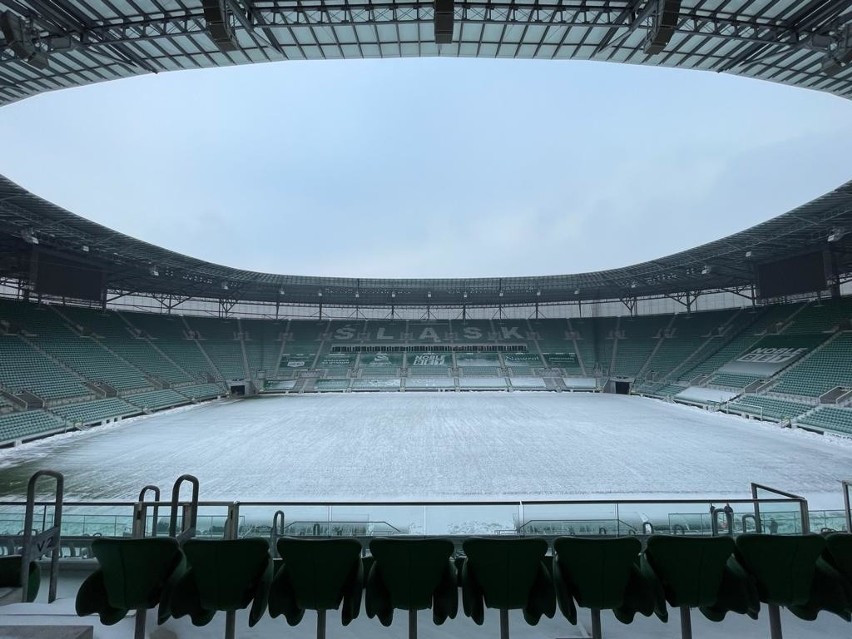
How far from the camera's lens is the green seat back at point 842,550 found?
8.48 ft

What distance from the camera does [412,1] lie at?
8.01 metres

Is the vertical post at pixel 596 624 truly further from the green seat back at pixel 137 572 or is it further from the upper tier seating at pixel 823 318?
the upper tier seating at pixel 823 318

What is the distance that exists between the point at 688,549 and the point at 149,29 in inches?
504

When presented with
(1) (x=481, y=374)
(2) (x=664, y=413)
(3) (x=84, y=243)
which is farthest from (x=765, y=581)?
(1) (x=481, y=374)

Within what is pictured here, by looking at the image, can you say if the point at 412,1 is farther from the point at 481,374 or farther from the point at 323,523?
the point at 481,374

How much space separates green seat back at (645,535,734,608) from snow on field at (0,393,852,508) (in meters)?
6.88

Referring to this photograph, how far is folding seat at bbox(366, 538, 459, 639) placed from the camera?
2564 mm

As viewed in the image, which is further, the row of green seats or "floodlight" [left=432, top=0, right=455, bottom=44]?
"floodlight" [left=432, top=0, right=455, bottom=44]

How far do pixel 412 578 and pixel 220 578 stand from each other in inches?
48.9

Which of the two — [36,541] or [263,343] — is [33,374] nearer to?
[263,343]

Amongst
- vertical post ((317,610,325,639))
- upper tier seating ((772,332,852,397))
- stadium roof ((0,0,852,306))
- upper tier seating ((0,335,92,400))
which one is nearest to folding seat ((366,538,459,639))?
vertical post ((317,610,325,639))

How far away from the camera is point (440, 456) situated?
15.0 metres

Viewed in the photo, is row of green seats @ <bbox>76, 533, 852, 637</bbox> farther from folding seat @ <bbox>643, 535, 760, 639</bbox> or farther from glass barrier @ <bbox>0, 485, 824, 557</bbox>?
glass barrier @ <bbox>0, 485, 824, 557</bbox>

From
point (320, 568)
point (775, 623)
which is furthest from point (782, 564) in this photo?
point (320, 568)
